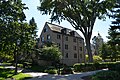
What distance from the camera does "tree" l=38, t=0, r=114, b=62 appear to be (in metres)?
36.6

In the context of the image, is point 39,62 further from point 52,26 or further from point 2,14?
point 2,14

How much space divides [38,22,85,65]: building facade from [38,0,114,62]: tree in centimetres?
1429

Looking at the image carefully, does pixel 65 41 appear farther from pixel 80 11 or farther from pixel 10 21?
pixel 10 21

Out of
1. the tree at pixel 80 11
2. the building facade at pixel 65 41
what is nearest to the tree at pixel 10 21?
the tree at pixel 80 11

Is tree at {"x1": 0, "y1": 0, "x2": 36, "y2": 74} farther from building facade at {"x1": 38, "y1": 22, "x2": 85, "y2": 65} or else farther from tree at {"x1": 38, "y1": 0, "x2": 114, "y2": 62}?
building facade at {"x1": 38, "y1": 22, "x2": 85, "y2": 65}

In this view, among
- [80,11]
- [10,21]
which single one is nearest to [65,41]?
[80,11]

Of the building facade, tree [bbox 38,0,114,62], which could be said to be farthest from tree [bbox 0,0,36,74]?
the building facade

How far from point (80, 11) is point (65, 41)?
63.0 ft

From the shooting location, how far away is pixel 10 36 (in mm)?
23578

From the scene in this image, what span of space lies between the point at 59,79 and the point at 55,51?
75.1ft

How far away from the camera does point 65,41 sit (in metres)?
56.8

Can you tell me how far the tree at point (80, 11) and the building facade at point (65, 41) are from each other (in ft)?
46.9

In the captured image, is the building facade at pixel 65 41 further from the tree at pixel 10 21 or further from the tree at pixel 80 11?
the tree at pixel 10 21

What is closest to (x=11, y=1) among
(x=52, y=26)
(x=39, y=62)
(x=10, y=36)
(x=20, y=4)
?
(x=20, y=4)
